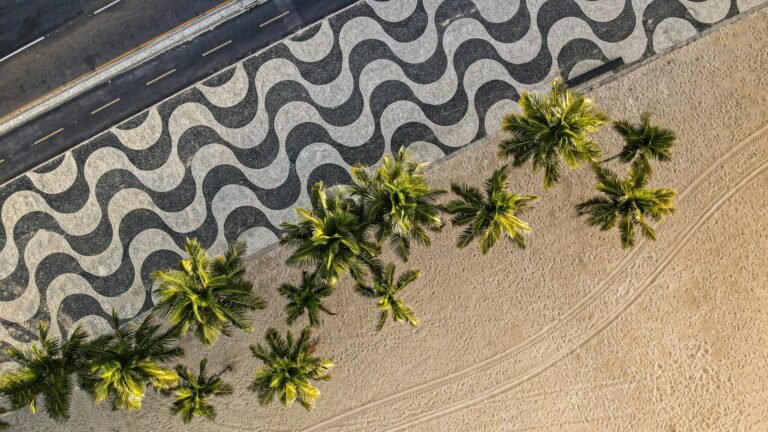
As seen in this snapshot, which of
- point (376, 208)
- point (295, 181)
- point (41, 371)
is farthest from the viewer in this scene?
point (295, 181)

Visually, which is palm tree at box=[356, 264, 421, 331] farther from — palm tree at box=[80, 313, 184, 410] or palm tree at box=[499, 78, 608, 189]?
palm tree at box=[80, 313, 184, 410]

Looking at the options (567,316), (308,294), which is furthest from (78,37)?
(567,316)

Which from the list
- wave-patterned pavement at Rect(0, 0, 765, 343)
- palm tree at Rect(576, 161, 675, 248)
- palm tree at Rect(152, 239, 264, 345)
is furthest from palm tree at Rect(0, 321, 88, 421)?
palm tree at Rect(576, 161, 675, 248)

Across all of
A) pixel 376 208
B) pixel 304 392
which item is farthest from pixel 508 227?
pixel 304 392

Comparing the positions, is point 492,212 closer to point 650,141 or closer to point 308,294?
point 650,141

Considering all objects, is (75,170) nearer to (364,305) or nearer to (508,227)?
(364,305)

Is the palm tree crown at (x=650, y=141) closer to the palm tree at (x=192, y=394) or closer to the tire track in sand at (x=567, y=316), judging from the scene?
the tire track in sand at (x=567, y=316)

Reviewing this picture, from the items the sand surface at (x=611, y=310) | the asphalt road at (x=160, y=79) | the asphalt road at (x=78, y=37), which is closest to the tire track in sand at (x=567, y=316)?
Result: the sand surface at (x=611, y=310)
